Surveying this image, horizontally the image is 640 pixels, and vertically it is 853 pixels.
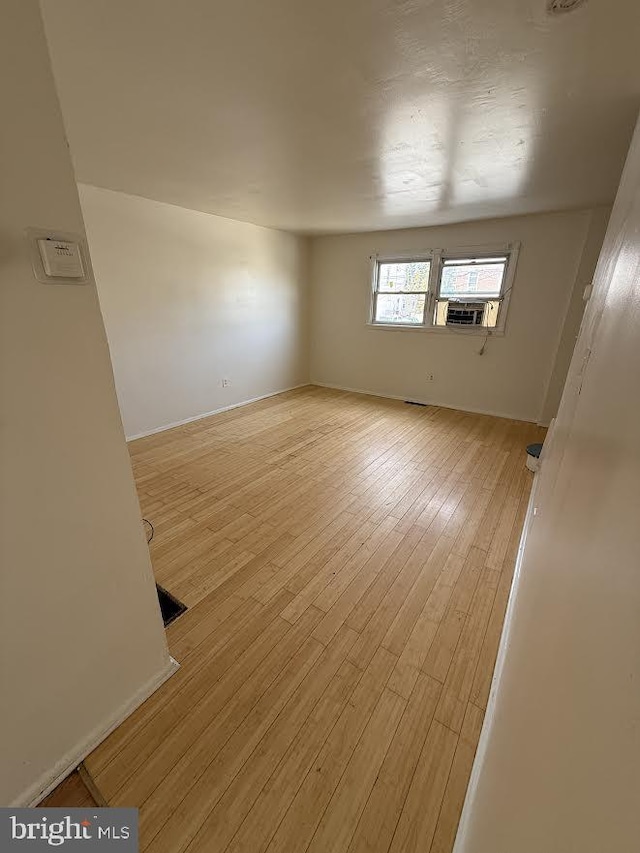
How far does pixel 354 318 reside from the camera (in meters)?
5.34

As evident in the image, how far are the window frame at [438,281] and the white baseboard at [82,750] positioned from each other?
4.64m

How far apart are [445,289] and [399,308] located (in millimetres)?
688

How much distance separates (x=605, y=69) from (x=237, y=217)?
3.57 m

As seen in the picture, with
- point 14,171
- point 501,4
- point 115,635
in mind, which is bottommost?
point 115,635

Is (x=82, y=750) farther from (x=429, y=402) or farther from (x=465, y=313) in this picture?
(x=465, y=313)

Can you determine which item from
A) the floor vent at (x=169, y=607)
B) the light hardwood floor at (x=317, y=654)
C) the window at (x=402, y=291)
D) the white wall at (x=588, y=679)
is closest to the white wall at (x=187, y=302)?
the light hardwood floor at (x=317, y=654)

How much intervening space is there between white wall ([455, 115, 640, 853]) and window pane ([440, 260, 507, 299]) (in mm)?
4017

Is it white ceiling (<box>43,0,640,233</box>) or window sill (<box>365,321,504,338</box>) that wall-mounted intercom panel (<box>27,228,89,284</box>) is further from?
window sill (<box>365,321,504,338</box>)

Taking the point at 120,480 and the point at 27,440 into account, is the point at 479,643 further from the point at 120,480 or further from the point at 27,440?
the point at 27,440

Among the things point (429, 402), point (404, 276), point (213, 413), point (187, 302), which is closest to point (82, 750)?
point (213, 413)

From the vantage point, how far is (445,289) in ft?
14.9

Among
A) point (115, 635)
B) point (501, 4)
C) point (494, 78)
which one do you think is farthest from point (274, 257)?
point (115, 635)

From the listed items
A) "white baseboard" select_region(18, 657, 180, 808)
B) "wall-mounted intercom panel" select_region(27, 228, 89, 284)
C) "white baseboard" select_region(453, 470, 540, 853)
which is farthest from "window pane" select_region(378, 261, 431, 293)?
"white baseboard" select_region(18, 657, 180, 808)

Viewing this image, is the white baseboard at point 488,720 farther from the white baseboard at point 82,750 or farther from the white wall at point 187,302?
the white wall at point 187,302
